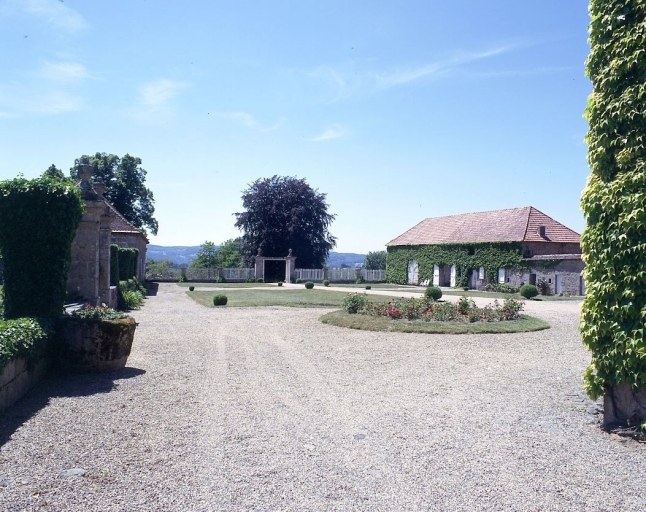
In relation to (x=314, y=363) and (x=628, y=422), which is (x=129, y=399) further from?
(x=628, y=422)

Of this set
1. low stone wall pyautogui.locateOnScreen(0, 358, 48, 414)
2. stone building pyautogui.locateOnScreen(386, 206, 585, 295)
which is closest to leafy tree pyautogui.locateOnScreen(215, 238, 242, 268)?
stone building pyautogui.locateOnScreen(386, 206, 585, 295)

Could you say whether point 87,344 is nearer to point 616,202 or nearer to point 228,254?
point 616,202

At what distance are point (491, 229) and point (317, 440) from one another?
3782 centimetres

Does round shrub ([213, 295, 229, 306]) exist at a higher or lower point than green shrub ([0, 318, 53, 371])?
lower

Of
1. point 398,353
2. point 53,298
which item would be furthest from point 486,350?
point 53,298

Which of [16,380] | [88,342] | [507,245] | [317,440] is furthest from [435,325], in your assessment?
[507,245]

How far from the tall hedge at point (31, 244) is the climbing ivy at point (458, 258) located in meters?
32.7

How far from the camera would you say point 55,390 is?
7.07 meters

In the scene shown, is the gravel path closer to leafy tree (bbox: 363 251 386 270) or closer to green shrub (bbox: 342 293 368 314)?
green shrub (bbox: 342 293 368 314)

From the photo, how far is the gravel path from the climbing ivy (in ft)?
96.9

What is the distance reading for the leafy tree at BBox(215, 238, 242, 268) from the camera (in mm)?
66312

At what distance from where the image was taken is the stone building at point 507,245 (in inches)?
1324

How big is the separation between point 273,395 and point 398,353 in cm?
400

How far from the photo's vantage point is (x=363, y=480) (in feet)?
14.1
